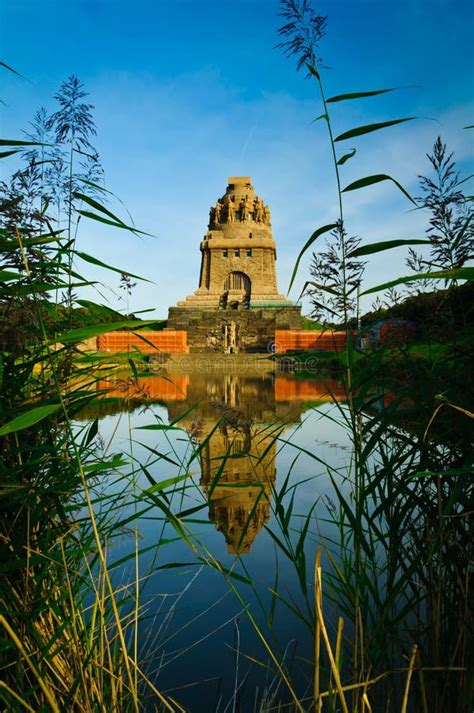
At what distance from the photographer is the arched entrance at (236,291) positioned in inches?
1308

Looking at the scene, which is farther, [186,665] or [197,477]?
[197,477]

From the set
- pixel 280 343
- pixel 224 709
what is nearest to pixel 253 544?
pixel 224 709

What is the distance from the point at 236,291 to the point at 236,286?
3.34 ft

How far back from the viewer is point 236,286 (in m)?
35.2

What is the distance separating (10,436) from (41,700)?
0.64 meters

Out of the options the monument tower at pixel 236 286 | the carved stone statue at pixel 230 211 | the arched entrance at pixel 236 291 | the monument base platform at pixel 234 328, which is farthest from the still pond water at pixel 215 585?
the carved stone statue at pixel 230 211

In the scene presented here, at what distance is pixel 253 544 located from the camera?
2.08m

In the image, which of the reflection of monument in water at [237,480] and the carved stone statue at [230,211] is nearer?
the reflection of monument in water at [237,480]

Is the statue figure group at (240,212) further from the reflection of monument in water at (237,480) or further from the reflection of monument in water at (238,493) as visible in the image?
the reflection of monument in water at (238,493)

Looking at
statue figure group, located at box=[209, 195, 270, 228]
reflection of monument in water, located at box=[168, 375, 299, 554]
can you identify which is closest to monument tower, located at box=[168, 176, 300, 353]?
statue figure group, located at box=[209, 195, 270, 228]

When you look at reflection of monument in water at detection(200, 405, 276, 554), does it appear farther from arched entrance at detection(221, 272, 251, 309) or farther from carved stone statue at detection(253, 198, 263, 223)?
carved stone statue at detection(253, 198, 263, 223)

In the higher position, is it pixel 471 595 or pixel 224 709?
pixel 471 595

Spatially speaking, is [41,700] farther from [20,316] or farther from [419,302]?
[419,302]

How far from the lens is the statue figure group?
37438 mm
